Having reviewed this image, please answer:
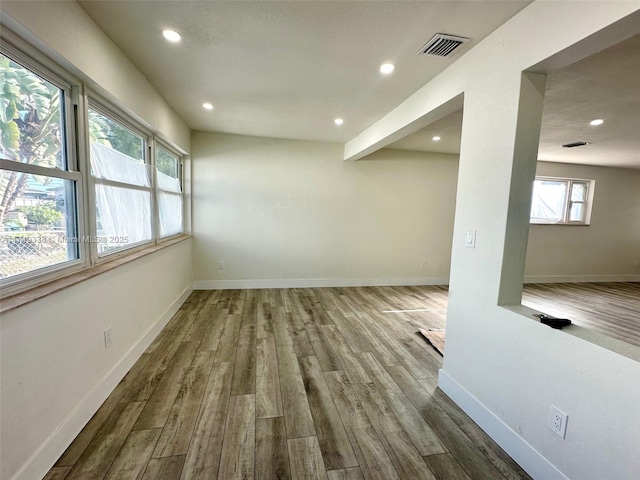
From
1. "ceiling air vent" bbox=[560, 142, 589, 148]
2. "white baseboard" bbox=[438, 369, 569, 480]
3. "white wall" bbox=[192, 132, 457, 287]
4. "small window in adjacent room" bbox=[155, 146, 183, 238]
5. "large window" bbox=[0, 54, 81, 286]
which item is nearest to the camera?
"large window" bbox=[0, 54, 81, 286]

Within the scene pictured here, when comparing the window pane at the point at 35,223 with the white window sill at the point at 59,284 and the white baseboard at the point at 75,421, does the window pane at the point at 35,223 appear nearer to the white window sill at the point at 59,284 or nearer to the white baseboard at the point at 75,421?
the white window sill at the point at 59,284

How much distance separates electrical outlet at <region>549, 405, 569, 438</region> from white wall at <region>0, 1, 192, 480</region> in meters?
2.42

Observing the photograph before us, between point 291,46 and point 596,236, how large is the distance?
7019 millimetres

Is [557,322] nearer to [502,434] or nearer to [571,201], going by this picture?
[502,434]

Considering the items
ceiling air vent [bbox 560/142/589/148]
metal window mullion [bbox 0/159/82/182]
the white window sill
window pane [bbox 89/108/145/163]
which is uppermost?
ceiling air vent [bbox 560/142/589/148]

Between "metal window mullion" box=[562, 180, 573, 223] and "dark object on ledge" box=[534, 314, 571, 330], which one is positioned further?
"metal window mullion" box=[562, 180, 573, 223]

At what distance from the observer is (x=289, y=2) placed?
152 cm

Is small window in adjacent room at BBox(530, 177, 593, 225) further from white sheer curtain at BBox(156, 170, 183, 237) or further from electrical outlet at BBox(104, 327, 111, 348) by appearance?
electrical outlet at BBox(104, 327, 111, 348)

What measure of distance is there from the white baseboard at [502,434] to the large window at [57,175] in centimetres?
261

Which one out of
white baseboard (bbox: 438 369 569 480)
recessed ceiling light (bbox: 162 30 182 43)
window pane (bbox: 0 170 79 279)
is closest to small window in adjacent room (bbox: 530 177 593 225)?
white baseboard (bbox: 438 369 569 480)

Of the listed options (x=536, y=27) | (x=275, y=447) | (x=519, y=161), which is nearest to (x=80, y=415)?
(x=275, y=447)

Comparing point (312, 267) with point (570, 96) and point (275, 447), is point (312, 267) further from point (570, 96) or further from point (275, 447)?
point (570, 96)

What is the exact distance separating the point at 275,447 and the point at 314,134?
12.4 feet

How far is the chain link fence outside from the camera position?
130 cm
